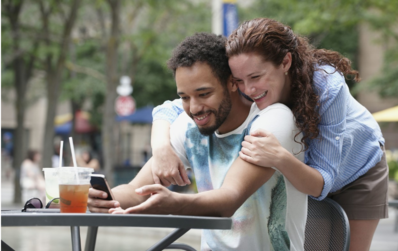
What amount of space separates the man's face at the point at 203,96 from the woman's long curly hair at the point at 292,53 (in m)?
0.13

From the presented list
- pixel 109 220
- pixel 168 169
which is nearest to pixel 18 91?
pixel 168 169

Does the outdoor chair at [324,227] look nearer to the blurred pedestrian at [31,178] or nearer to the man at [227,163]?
the man at [227,163]

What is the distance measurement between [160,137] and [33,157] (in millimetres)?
12906

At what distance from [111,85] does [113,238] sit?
15.4 ft

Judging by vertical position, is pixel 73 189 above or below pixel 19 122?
below

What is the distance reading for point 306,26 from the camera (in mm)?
12523

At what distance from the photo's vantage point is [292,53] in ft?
7.80

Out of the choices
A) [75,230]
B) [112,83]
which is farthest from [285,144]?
[112,83]

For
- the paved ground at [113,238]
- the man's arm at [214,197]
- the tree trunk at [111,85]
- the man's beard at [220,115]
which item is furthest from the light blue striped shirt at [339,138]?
the tree trunk at [111,85]

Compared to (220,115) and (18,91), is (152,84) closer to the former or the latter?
(18,91)

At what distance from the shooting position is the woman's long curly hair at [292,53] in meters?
2.25

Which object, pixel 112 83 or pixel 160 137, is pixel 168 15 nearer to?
pixel 112 83

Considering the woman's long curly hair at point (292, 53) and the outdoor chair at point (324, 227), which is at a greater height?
the woman's long curly hair at point (292, 53)

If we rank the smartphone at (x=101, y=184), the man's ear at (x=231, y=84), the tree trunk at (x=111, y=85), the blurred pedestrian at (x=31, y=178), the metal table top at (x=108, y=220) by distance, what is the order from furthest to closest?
the blurred pedestrian at (x=31, y=178), the tree trunk at (x=111, y=85), the man's ear at (x=231, y=84), the smartphone at (x=101, y=184), the metal table top at (x=108, y=220)
